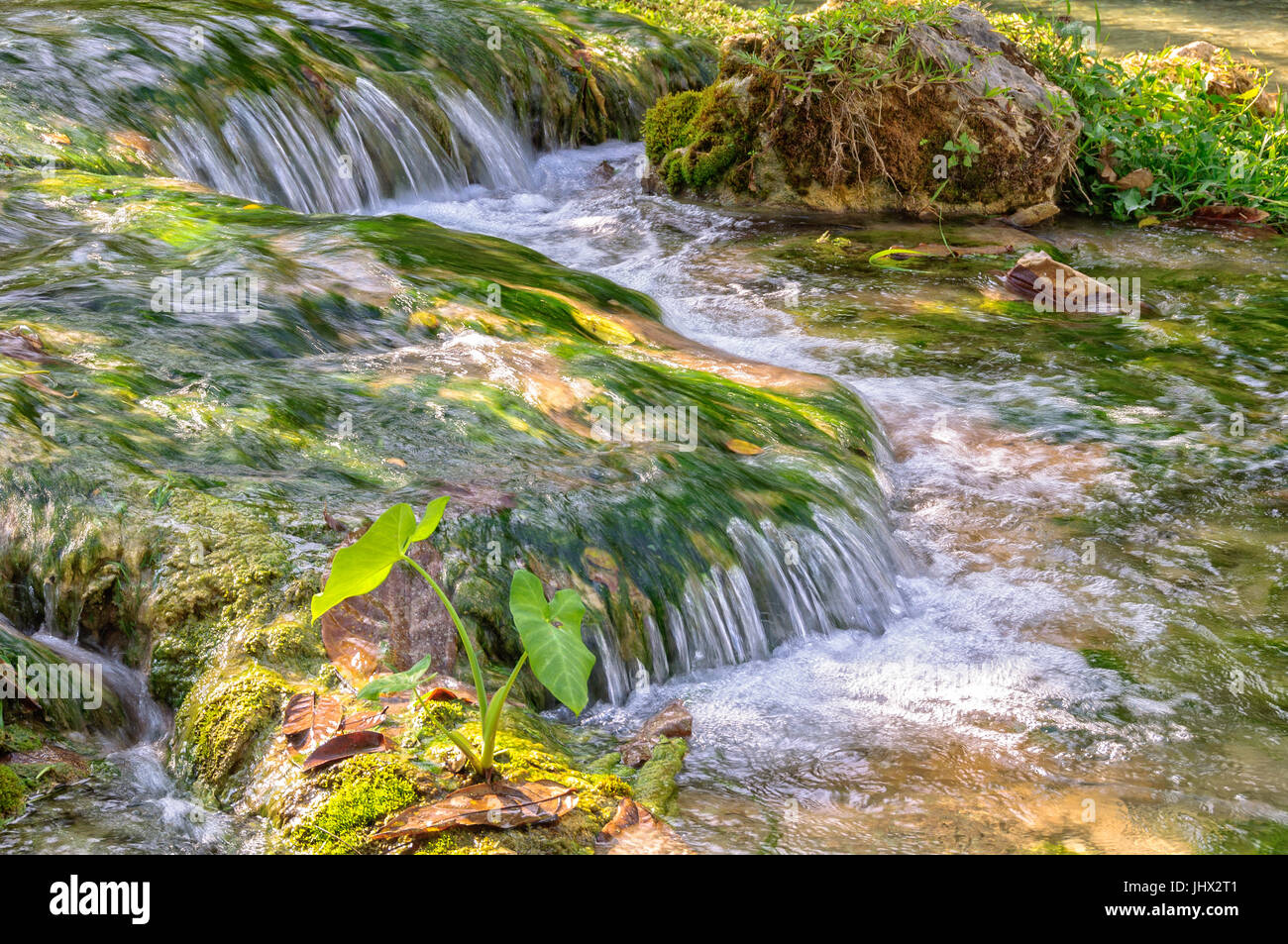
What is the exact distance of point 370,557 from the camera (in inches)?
95.7

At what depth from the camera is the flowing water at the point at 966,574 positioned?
292cm

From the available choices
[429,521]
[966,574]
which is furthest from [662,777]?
[966,574]

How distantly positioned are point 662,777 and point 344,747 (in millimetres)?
801

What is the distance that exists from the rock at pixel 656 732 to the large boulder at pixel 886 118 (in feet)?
20.6

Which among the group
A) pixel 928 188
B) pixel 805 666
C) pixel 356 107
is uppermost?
pixel 356 107

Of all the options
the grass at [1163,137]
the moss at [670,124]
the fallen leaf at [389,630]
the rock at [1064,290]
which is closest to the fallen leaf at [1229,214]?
the grass at [1163,137]

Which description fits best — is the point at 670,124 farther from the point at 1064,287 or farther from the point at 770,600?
the point at 770,600

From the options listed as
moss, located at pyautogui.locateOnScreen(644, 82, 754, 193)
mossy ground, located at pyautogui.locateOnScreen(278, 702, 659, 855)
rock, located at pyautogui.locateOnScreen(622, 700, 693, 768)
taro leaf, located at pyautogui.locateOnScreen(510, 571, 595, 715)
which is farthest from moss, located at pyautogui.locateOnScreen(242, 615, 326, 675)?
moss, located at pyautogui.locateOnScreen(644, 82, 754, 193)

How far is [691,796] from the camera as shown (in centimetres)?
286

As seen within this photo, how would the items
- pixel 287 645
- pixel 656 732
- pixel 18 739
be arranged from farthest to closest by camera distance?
pixel 656 732
pixel 287 645
pixel 18 739

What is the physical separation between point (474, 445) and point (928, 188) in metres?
5.86

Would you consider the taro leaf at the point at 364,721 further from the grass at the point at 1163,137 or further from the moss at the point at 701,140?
the grass at the point at 1163,137
